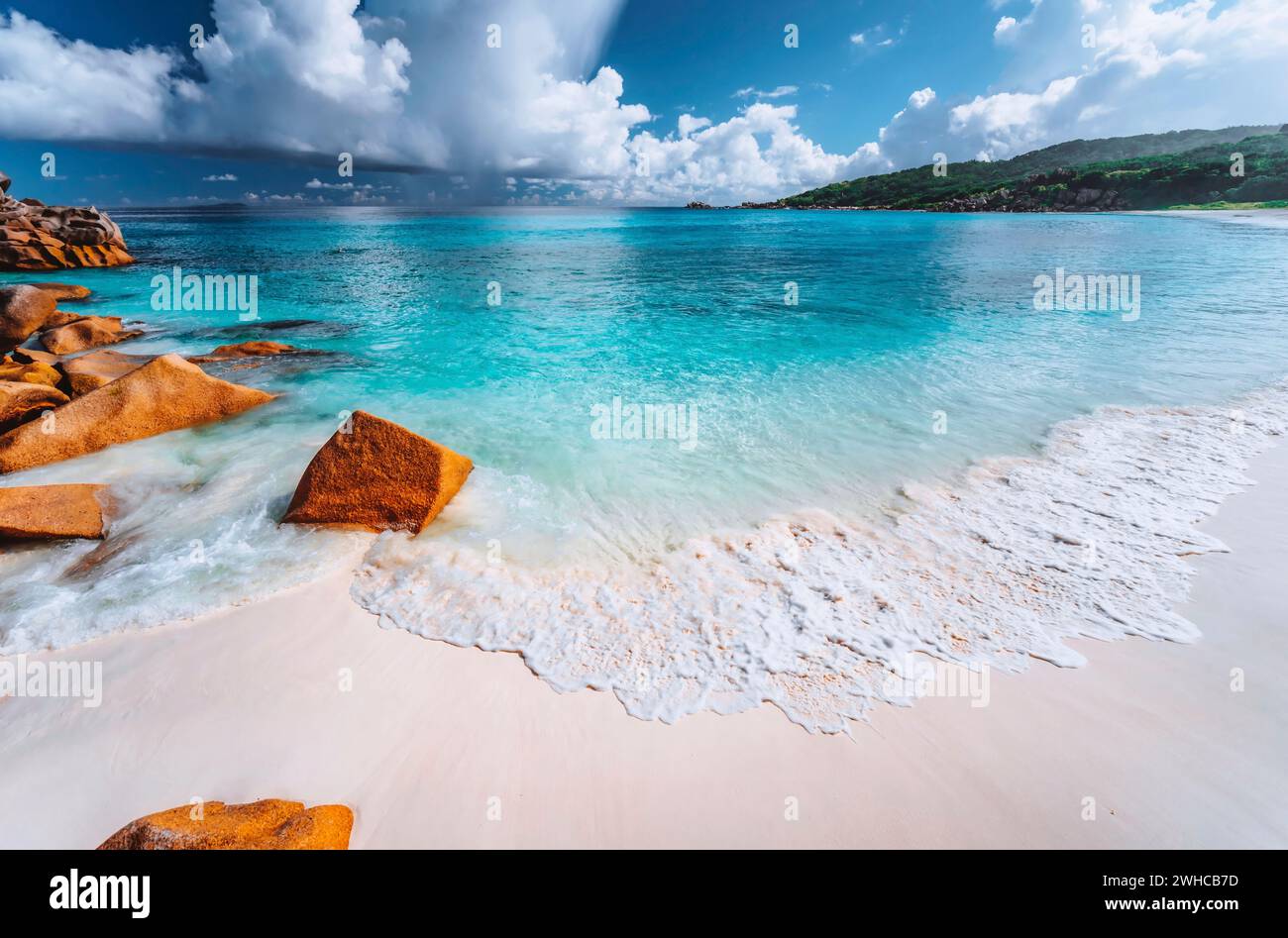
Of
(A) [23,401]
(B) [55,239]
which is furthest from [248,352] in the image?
(B) [55,239]

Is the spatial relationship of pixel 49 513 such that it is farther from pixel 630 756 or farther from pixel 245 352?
pixel 245 352

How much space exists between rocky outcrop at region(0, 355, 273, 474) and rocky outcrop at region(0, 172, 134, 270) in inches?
1627

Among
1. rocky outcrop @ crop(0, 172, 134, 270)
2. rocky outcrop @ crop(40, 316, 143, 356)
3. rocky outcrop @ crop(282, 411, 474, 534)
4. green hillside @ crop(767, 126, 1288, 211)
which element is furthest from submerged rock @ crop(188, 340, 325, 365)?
green hillside @ crop(767, 126, 1288, 211)

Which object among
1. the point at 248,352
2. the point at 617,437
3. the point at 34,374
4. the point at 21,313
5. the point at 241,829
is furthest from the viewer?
the point at 21,313

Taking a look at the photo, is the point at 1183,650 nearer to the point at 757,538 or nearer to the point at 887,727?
the point at 887,727

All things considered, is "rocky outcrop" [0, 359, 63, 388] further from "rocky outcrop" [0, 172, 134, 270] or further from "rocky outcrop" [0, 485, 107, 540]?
"rocky outcrop" [0, 172, 134, 270]

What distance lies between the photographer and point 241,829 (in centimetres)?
300

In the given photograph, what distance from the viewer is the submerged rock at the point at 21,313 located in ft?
54.3

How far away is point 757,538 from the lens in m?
6.32

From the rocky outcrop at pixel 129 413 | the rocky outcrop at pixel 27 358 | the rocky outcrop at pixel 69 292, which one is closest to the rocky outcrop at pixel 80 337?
the rocky outcrop at pixel 27 358

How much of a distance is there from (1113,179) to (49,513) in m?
135

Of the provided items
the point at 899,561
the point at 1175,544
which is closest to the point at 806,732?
the point at 899,561

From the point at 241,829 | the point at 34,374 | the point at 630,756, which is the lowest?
the point at 630,756
